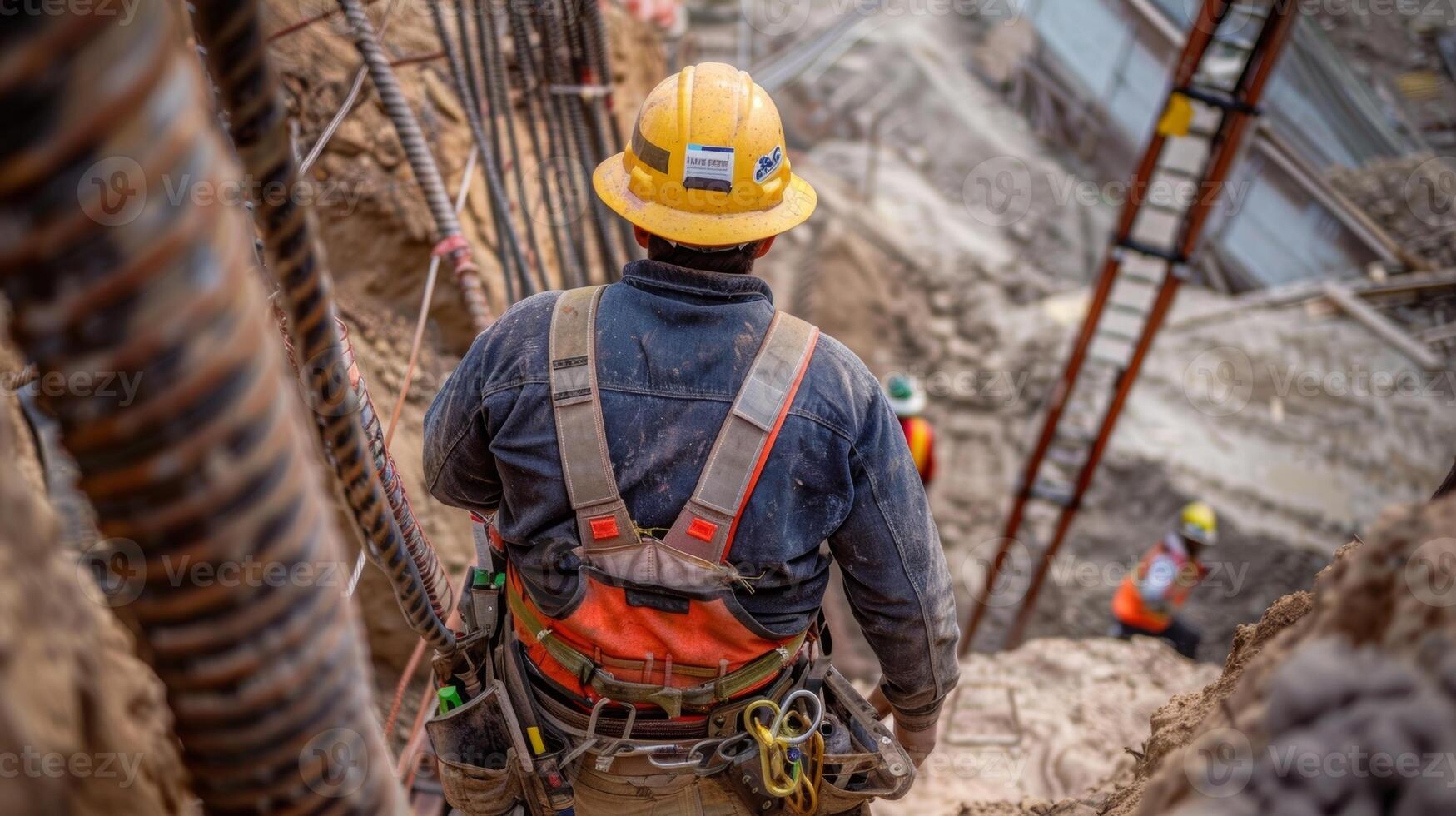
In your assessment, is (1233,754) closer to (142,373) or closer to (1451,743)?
(1451,743)

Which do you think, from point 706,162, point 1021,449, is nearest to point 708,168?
point 706,162

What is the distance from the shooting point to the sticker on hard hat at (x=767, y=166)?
1980 mm

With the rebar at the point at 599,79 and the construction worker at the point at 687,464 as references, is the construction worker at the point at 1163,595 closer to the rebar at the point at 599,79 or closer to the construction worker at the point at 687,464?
the rebar at the point at 599,79

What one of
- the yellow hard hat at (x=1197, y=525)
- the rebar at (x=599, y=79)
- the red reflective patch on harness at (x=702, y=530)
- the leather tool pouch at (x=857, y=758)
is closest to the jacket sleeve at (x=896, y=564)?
the leather tool pouch at (x=857, y=758)

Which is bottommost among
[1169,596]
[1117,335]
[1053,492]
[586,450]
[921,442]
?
[1169,596]

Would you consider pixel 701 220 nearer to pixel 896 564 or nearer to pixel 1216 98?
pixel 896 564

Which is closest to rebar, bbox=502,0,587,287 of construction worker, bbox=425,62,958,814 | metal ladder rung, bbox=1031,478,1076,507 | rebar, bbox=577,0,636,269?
rebar, bbox=577,0,636,269

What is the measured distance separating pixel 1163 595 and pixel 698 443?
5.53 meters

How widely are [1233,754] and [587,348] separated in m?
1.25

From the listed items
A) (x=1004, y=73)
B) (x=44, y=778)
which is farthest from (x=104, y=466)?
(x=1004, y=73)

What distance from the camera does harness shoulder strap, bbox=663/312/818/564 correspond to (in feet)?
5.86

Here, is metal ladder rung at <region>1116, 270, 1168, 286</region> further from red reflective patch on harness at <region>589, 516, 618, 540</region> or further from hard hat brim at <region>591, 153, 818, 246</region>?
red reflective patch on harness at <region>589, 516, 618, 540</region>

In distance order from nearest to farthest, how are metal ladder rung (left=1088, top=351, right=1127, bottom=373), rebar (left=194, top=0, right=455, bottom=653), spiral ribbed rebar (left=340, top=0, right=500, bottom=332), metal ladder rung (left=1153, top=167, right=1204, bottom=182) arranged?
rebar (left=194, top=0, right=455, bottom=653) → spiral ribbed rebar (left=340, top=0, right=500, bottom=332) → metal ladder rung (left=1153, top=167, right=1204, bottom=182) → metal ladder rung (left=1088, top=351, right=1127, bottom=373)

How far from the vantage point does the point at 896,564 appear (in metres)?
2.00
